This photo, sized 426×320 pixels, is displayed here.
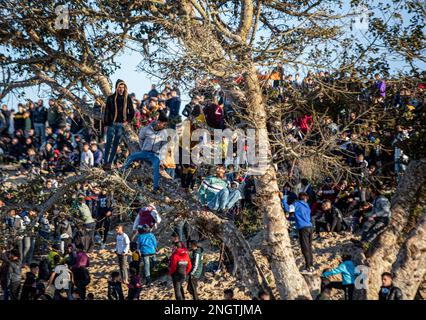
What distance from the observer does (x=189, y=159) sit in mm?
18594

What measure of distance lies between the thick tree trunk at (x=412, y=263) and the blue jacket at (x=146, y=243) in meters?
6.65

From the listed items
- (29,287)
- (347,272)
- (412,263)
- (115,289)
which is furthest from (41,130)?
(412,263)

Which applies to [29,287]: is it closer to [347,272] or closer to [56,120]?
[347,272]

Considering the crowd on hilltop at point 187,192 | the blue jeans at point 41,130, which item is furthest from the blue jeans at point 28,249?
the blue jeans at point 41,130

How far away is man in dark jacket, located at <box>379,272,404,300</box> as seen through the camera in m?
13.8

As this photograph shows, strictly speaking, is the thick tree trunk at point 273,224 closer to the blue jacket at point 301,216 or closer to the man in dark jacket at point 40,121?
the blue jacket at point 301,216

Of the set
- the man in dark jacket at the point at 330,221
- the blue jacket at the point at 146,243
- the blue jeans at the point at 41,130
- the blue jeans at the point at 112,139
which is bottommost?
the blue jacket at the point at 146,243

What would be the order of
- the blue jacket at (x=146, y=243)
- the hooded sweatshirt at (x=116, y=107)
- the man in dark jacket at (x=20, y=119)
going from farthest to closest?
the man in dark jacket at (x=20, y=119), the blue jacket at (x=146, y=243), the hooded sweatshirt at (x=116, y=107)

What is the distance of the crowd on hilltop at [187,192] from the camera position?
16.1 meters

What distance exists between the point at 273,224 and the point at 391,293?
2.63 m

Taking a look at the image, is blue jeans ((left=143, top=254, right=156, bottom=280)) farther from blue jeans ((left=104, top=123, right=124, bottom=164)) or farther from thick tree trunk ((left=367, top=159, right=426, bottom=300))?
thick tree trunk ((left=367, top=159, right=426, bottom=300))
